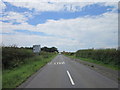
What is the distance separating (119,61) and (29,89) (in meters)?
16.0

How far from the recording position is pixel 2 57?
1784 centimetres

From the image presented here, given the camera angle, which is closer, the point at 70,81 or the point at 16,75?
the point at 70,81

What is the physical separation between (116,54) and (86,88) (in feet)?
51.1

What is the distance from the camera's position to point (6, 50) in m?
19.0

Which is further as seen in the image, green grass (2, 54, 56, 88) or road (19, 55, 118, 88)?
green grass (2, 54, 56, 88)

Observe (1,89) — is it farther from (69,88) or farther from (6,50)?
(6,50)

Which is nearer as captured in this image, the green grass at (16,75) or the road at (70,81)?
the road at (70,81)

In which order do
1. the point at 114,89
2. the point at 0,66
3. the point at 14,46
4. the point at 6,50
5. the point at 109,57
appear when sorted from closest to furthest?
the point at 114,89, the point at 0,66, the point at 6,50, the point at 14,46, the point at 109,57

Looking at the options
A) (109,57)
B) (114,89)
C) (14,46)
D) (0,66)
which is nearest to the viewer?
(114,89)

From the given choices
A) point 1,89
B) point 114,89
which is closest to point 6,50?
point 1,89

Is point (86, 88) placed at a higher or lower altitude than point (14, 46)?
lower

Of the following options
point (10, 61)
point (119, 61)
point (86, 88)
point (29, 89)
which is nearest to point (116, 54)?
point (119, 61)

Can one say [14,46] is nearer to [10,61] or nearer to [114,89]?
[10,61]

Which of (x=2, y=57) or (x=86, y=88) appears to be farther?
(x=2, y=57)
